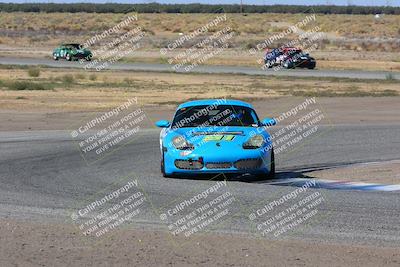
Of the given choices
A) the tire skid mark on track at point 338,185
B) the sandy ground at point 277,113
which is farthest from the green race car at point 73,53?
the tire skid mark on track at point 338,185

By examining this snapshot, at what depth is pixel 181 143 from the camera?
49.0ft

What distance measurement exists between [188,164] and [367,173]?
3443 millimetres

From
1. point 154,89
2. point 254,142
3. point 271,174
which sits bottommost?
point 154,89

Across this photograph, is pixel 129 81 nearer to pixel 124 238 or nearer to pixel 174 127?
pixel 174 127

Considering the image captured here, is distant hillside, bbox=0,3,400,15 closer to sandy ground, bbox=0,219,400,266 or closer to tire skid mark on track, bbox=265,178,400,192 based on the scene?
tire skid mark on track, bbox=265,178,400,192

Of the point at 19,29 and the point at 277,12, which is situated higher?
the point at 19,29

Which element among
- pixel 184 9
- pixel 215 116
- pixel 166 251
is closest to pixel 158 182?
pixel 215 116

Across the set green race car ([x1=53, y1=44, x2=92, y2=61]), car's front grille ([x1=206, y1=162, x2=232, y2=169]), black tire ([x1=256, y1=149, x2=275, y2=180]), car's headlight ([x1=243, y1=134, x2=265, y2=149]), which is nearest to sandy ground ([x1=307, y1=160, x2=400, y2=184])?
black tire ([x1=256, y1=149, x2=275, y2=180])

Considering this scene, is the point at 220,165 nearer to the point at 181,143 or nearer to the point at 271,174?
the point at 181,143

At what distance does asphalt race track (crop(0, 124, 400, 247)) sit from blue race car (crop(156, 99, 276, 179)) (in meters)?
0.25

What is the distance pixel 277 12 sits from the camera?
171 meters

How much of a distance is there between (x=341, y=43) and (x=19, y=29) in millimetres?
50491

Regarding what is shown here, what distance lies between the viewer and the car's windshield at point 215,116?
15523 mm

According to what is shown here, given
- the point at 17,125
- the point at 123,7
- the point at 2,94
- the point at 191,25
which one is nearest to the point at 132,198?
the point at 17,125
